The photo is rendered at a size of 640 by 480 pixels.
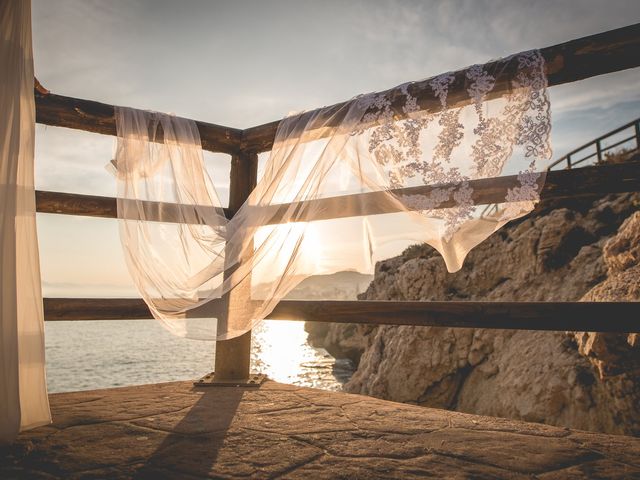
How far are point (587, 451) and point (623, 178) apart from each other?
1297 mm

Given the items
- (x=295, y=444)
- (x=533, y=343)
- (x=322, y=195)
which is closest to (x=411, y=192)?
(x=322, y=195)

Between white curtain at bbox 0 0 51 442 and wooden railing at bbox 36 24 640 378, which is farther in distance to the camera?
wooden railing at bbox 36 24 640 378

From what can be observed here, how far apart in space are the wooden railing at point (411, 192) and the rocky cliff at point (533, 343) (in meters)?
3.10

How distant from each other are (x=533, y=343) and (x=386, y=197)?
264 inches

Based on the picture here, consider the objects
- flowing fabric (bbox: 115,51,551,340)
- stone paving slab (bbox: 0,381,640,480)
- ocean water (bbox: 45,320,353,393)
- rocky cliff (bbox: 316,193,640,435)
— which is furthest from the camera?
ocean water (bbox: 45,320,353,393)

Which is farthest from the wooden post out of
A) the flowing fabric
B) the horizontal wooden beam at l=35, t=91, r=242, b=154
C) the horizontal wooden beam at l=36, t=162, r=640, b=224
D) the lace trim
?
the lace trim

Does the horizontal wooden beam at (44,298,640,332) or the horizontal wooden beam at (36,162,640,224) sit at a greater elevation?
the horizontal wooden beam at (36,162,640,224)

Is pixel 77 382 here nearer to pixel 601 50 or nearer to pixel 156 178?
pixel 156 178

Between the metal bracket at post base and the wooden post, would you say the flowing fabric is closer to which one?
the wooden post

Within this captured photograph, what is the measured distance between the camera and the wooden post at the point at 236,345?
2.95 metres

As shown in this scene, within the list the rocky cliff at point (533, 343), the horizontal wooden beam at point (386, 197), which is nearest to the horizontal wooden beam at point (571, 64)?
the horizontal wooden beam at point (386, 197)

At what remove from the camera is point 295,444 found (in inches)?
65.1

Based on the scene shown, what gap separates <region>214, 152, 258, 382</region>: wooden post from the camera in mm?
Answer: 2951

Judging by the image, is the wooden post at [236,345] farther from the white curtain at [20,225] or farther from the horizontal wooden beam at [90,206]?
the white curtain at [20,225]
